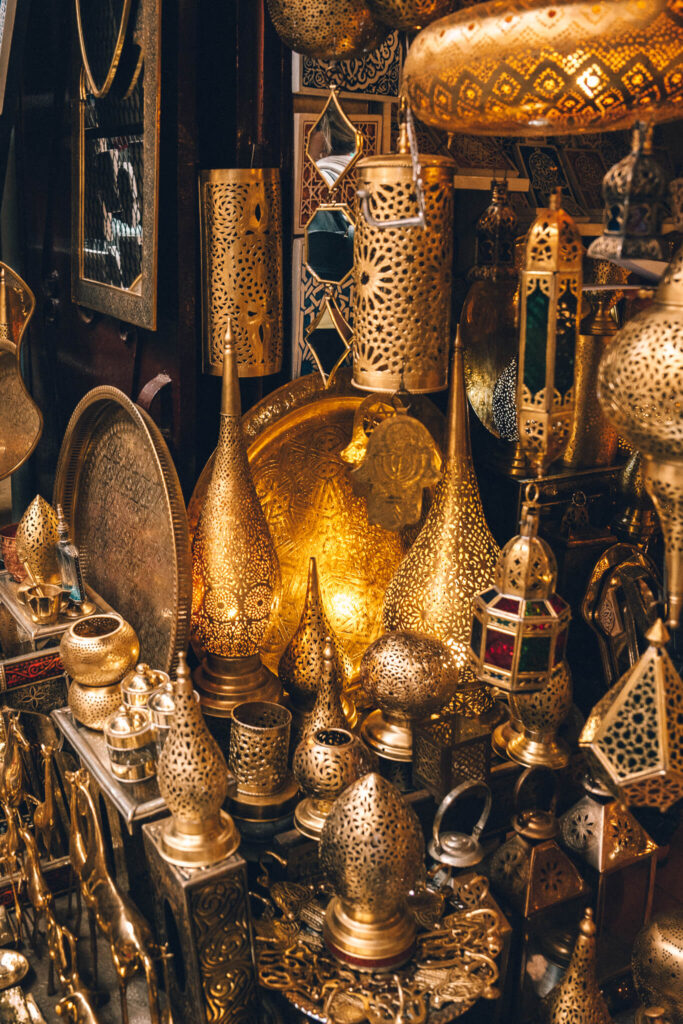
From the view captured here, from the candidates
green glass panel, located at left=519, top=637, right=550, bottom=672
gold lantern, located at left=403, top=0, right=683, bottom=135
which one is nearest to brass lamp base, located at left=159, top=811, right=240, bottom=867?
green glass panel, located at left=519, top=637, right=550, bottom=672

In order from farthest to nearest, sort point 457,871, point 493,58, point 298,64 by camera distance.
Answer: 1. point 298,64
2. point 457,871
3. point 493,58

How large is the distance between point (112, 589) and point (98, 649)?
406 millimetres

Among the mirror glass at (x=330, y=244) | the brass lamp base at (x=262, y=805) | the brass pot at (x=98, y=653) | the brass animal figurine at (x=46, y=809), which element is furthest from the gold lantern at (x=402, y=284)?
the brass animal figurine at (x=46, y=809)

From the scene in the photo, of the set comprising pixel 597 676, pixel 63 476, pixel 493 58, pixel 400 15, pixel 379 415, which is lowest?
pixel 597 676

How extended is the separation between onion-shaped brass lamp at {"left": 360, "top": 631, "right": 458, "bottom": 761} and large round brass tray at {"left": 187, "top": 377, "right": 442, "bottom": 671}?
1.13ft

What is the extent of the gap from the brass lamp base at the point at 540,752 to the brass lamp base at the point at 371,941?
0.83 ft

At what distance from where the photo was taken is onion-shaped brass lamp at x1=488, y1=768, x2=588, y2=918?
1155 mm

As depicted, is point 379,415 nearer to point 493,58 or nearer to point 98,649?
point 98,649

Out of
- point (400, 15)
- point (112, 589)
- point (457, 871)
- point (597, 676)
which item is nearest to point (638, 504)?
point (597, 676)

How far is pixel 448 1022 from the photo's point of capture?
3.47 feet

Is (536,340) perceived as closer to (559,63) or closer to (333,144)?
(559,63)

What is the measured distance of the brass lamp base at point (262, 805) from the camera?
51.4 inches

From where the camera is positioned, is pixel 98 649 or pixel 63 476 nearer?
pixel 98 649

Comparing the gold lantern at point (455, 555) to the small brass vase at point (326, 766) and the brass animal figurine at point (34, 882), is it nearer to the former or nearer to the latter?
the small brass vase at point (326, 766)
